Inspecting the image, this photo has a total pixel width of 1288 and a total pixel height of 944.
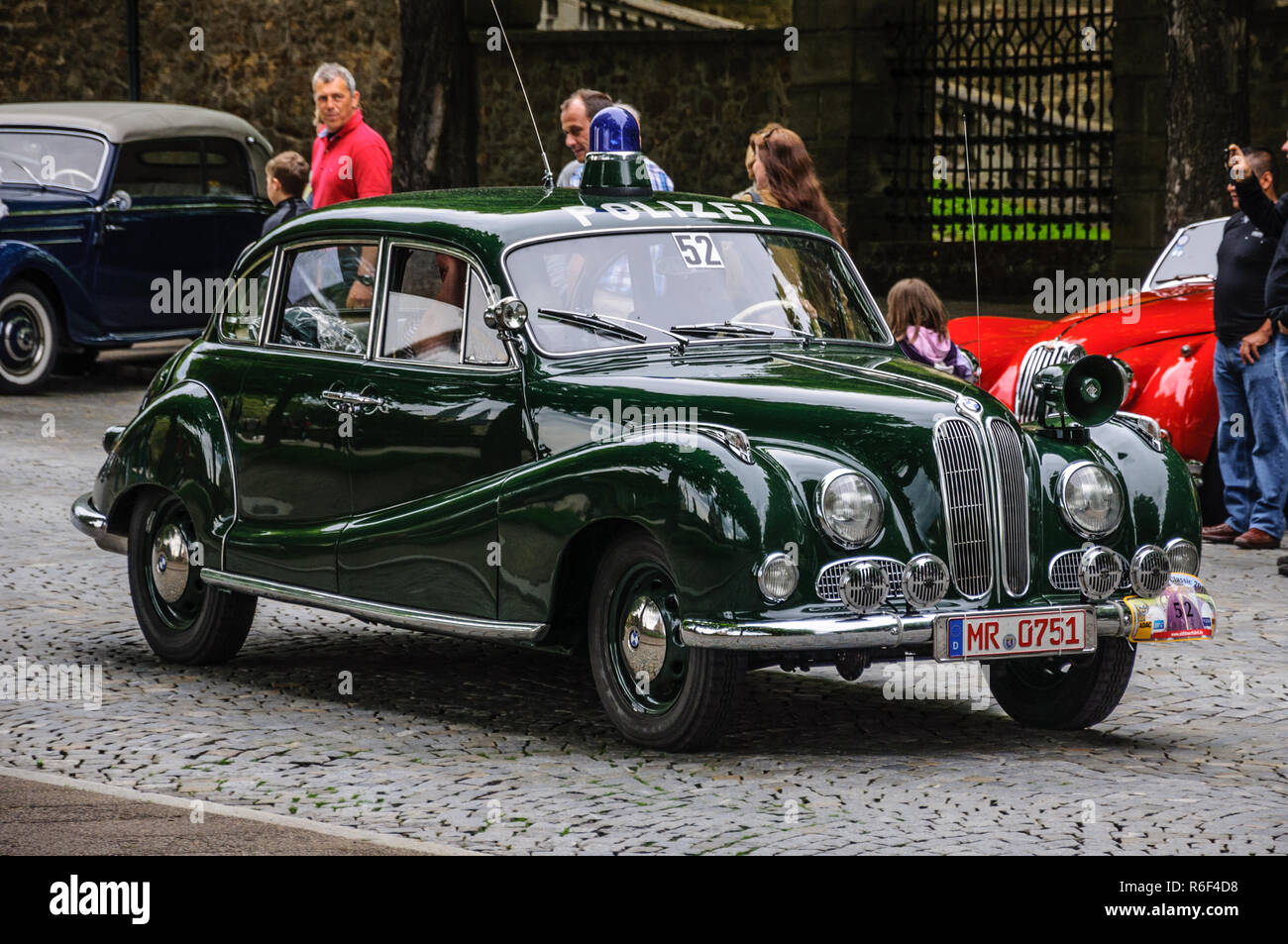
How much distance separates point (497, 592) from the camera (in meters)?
7.04

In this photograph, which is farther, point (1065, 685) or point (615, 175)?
point (615, 175)

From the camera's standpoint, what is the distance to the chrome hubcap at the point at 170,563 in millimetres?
8359

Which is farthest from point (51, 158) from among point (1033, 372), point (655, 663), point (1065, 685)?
point (1065, 685)


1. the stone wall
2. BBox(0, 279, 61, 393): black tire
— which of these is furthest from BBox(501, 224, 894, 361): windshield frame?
the stone wall

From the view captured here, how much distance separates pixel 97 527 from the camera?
8.65 m

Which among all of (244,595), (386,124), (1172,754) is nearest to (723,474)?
(1172,754)

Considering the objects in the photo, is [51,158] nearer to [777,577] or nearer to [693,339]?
[693,339]

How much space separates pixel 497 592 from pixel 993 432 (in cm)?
170

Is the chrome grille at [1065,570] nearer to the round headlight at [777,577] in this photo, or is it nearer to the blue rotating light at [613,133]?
the round headlight at [777,577]

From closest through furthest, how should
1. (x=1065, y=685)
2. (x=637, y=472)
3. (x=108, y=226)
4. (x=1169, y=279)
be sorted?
(x=637, y=472) < (x=1065, y=685) < (x=1169, y=279) < (x=108, y=226)

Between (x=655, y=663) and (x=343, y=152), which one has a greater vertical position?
(x=343, y=152)

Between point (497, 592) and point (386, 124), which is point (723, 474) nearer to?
point (497, 592)

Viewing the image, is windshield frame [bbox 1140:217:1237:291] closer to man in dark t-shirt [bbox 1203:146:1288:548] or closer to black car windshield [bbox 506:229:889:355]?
man in dark t-shirt [bbox 1203:146:1288:548]

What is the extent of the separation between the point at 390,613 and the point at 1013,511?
7.17 feet
